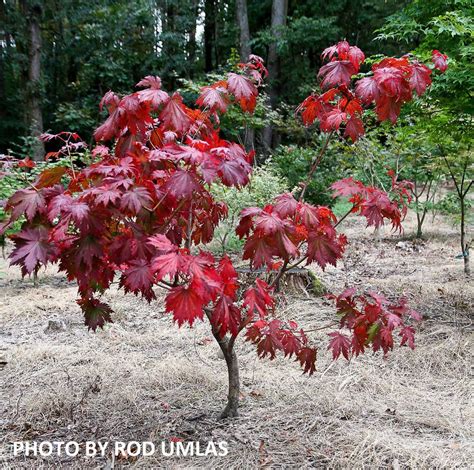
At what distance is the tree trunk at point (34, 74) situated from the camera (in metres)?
9.93

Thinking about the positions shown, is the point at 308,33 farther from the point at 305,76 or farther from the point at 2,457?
the point at 2,457

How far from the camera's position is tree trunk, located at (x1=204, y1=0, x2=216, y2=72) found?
A: 15.7 m

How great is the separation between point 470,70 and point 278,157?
5328mm

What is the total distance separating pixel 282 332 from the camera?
2232 millimetres

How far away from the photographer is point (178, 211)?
1867mm

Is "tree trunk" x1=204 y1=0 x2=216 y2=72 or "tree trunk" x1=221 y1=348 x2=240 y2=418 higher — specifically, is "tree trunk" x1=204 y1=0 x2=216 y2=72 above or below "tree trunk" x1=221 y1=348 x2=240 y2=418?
above

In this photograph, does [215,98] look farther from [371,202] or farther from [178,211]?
[371,202]

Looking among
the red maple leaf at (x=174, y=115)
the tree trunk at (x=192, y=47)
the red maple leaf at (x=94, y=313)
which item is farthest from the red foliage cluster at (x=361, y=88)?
the tree trunk at (x=192, y=47)

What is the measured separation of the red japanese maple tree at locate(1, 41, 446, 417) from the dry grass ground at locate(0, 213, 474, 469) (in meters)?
0.43

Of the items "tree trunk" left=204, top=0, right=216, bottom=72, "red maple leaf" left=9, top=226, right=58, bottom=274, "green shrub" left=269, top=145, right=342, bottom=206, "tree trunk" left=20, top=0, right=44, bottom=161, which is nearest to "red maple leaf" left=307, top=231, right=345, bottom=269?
"red maple leaf" left=9, top=226, right=58, bottom=274

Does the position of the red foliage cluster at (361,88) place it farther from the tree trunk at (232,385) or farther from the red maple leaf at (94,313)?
the red maple leaf at (94,313)

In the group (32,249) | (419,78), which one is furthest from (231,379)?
(419,78)

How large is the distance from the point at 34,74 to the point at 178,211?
32.5 feet

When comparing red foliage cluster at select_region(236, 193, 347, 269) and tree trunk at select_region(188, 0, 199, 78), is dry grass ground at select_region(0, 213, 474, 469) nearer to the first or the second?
red foliage cluster at select_region(236, 193, 347, 269)
